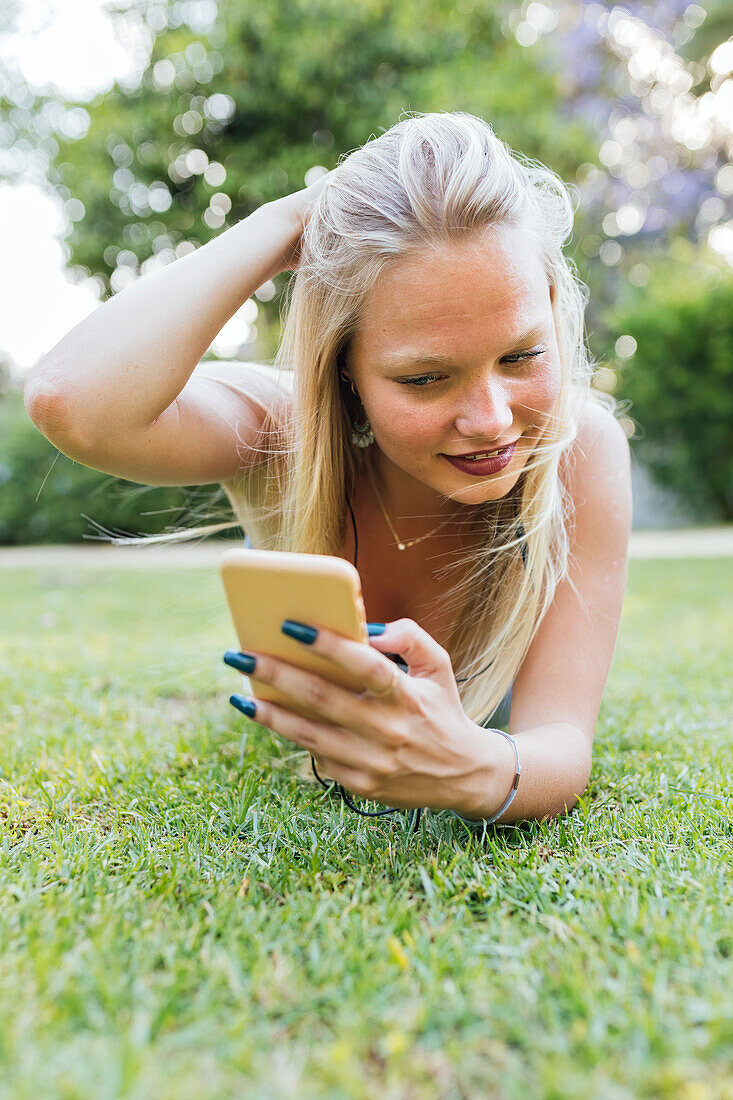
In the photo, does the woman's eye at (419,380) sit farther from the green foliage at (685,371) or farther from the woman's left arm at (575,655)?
the green foliage at (685,371)

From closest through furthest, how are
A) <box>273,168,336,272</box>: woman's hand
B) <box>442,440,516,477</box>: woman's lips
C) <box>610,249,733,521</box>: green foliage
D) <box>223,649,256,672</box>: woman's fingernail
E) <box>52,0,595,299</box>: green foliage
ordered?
<box>223,649,256,672</box>: woman's fingernail, <box>442,440,516,477</box>: woman's lips, <box>273,168,336,272</box>: woman's hand, <box>52,0,595,299</box>: green foliage, <box>610,249,733,521</box>: green foliage

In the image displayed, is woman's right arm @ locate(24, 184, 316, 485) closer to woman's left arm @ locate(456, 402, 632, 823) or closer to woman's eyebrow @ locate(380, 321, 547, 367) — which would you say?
woman's eyebrow @ locate(380, 321, 547, 367)

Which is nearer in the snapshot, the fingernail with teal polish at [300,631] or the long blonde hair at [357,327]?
the fingernail with teal polish at [300,631]

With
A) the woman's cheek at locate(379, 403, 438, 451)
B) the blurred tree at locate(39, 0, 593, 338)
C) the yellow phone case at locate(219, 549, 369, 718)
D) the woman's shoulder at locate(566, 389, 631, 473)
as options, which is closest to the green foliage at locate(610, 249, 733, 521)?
the blurred tree at locate(39, 0, 593, 338)

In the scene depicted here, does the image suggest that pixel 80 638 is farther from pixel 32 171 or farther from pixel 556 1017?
pixel 32 171

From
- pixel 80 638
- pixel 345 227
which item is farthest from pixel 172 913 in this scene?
pixel 80 638

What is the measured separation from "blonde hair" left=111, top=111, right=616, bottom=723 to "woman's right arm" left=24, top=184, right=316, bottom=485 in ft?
0.40

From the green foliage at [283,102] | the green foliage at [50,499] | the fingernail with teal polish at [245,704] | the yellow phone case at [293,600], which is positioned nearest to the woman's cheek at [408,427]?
the yellow phone case at [293,600]

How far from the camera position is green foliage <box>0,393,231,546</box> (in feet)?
37.8

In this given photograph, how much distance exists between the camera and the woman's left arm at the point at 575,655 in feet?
5.75

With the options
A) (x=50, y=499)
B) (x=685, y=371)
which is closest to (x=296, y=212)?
(x=50, y=499)

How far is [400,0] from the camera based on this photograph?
1122 cm

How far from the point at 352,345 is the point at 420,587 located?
783 mm

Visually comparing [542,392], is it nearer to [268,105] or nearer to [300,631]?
[300,631]
